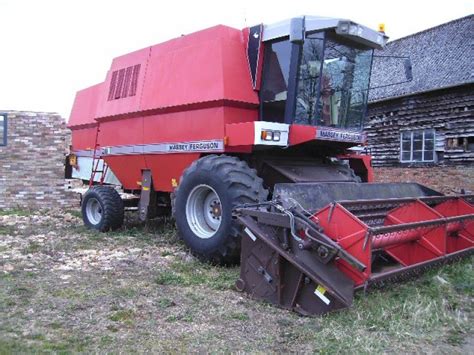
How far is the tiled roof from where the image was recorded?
1725 centimetres

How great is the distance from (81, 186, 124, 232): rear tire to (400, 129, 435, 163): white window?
13.1 meters

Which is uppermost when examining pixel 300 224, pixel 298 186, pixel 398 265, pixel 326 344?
pixel 298 186

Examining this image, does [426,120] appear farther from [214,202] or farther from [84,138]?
[214,202]

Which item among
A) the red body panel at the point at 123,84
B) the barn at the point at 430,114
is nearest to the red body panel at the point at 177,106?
the red body panel at the point at 123,84

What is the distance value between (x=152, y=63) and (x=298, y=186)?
3.88 metres

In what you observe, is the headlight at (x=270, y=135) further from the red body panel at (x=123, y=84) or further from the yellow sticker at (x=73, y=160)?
the yellow sticker at (x=73, y=160)

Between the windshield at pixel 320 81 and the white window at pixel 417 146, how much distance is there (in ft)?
39.4

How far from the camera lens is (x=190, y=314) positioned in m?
4.20

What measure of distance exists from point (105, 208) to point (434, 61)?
14890 mm

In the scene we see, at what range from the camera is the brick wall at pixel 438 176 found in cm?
1619

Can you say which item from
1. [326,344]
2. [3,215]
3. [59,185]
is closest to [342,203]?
[326,344]

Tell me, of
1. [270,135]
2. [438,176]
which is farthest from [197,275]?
[438,176]

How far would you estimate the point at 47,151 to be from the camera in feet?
43.1

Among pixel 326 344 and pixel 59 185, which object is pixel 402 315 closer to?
pixel 326 344
